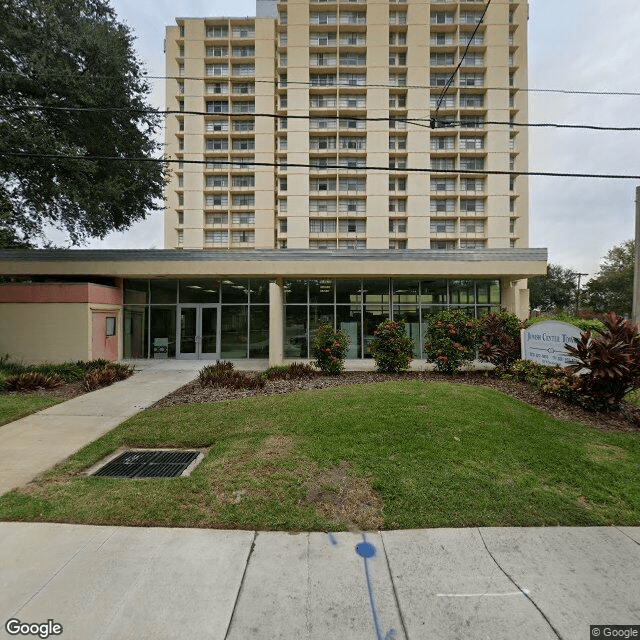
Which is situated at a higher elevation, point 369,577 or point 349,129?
point 349,129

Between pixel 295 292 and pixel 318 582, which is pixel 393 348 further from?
pixel 318 582

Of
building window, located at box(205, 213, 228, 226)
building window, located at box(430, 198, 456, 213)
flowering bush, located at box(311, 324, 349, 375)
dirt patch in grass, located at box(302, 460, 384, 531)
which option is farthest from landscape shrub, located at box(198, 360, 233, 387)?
building window, located at box(430, 198, 456, 213)

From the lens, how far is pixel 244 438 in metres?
5.60

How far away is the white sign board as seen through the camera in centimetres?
884

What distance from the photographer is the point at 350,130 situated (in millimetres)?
41219

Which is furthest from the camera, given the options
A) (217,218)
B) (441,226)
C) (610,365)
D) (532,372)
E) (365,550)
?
(217,218)

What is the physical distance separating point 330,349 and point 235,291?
22.7 feet

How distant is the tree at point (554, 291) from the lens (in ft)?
172

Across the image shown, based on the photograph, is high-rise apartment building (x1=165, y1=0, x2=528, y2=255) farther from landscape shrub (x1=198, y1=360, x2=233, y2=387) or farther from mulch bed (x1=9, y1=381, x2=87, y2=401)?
mulch bed (x1=9, y1=381, x2=87, y2=401)

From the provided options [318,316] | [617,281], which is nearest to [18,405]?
[318,316]

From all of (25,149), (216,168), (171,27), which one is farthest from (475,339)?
(171,27)

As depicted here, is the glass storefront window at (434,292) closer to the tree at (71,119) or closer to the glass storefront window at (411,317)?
the glass storefront window at (411,317)
